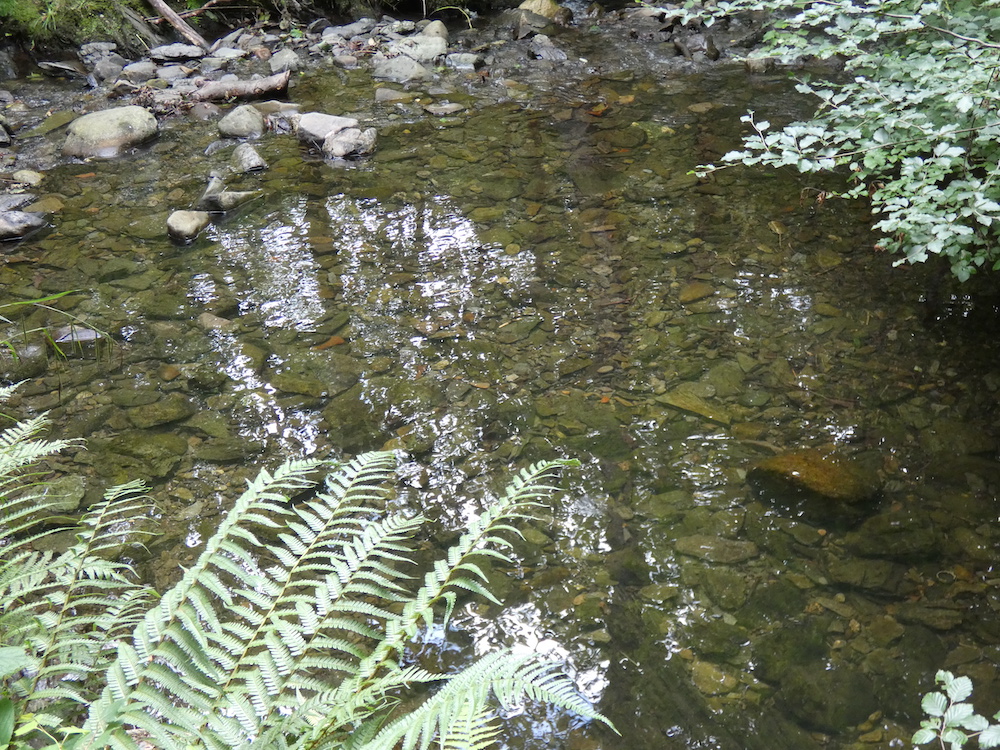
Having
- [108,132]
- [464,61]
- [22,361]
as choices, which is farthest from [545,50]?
[22,361]

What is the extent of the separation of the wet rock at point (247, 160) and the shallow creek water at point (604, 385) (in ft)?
0.61

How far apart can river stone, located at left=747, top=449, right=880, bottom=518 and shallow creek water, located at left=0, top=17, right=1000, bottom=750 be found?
7cm

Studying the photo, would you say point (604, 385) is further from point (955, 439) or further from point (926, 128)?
point (926, 128)

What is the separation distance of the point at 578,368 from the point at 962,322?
1888mm

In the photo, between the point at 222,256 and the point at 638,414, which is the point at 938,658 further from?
the point at 222,256

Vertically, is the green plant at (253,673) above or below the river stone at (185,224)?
above

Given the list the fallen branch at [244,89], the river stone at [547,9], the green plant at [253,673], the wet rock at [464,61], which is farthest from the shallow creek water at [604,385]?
the river stone at [547,9]

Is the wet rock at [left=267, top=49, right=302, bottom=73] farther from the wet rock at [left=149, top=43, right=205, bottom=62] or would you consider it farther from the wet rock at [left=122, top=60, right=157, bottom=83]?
the wet rock at [left=122, top=60, right=157, bottom=83]

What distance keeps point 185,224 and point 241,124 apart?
1988 millimetres

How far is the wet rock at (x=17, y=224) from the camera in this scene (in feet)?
16.5

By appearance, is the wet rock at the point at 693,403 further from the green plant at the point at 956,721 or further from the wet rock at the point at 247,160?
the wet rock at the point at 247,160

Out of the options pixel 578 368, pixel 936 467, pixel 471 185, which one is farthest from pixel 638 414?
pixel 471 185

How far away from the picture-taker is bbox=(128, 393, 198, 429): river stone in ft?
11.2

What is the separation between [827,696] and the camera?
86.7 inches
